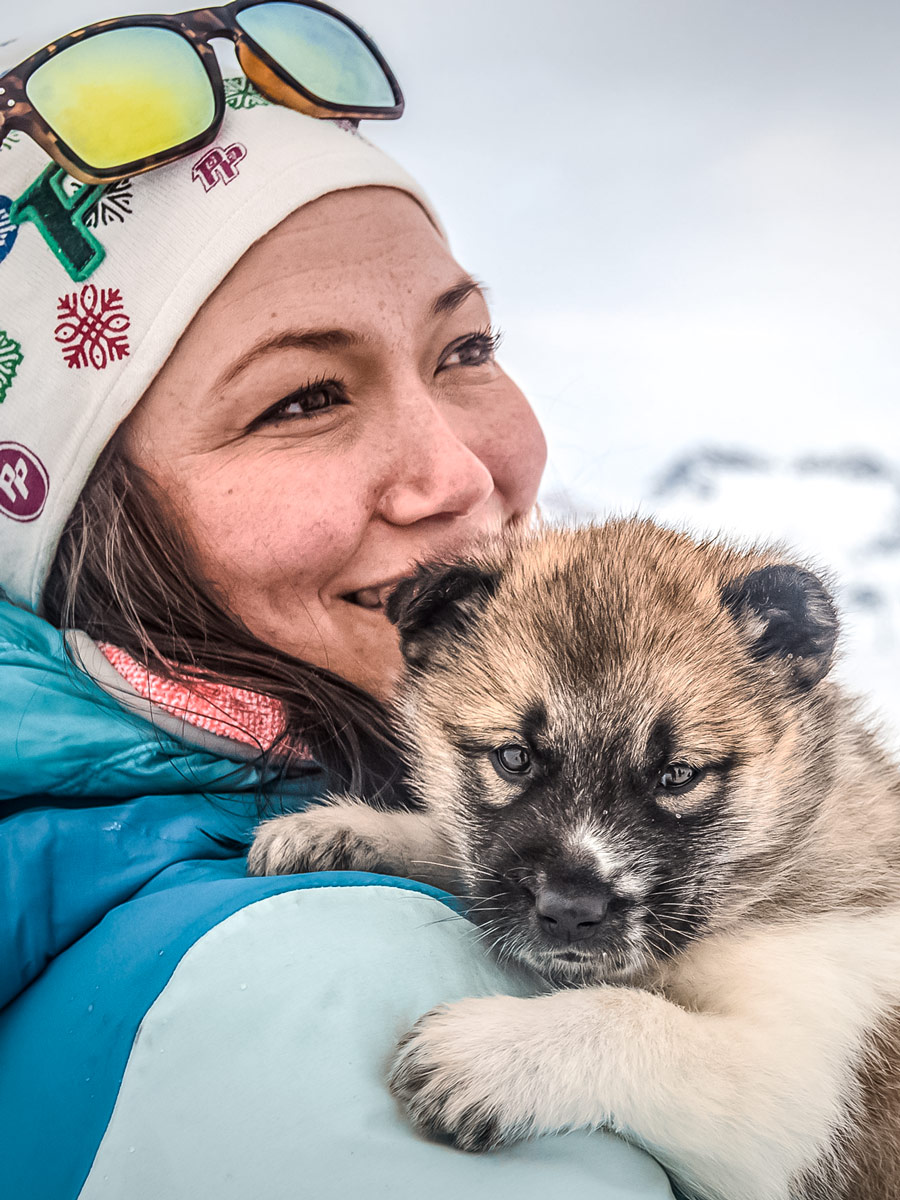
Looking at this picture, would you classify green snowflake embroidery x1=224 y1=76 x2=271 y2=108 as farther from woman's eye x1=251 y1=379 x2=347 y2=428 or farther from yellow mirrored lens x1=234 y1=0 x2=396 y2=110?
woman's eye x1=251 y1=379 x2=347 y2=428

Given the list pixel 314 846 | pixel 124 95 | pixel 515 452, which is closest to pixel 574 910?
pixel 314 846

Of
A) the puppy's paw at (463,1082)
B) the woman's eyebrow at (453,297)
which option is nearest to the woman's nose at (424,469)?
the woman's eyebrow at (453,297)

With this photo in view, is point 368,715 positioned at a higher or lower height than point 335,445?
lower

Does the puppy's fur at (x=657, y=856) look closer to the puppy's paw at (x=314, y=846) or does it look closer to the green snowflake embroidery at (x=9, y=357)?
the puppy's paw at (x=314, y=846)

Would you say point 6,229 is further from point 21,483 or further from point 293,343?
point 293,343

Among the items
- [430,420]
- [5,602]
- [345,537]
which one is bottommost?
[5,602]

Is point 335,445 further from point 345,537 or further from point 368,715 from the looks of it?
point 368,715

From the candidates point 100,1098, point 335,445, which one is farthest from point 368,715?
point 100,1098
